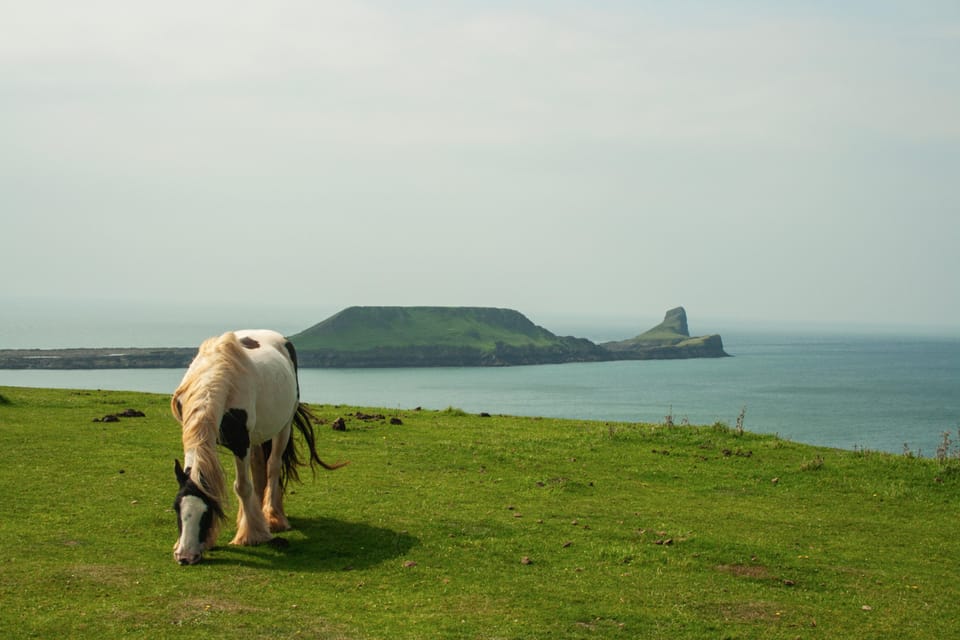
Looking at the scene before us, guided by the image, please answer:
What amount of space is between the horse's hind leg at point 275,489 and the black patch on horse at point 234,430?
1435 mm

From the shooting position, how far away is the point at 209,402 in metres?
9.62

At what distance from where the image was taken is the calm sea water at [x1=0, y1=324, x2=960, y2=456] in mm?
78375

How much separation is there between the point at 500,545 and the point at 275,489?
358 centimetres

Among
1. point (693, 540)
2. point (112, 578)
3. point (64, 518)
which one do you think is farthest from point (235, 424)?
point (693, 540)

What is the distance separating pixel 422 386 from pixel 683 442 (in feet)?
386

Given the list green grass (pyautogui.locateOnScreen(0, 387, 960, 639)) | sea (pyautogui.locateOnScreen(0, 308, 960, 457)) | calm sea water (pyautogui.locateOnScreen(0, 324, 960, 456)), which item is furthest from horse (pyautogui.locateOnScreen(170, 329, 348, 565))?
calm sea water (pyautogui.locateOnScreen(0, 324, 960, 456))

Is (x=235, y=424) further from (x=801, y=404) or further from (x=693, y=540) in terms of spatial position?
(x=801, y=404)

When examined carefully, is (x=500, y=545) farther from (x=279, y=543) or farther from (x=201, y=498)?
(x=201, y=498)

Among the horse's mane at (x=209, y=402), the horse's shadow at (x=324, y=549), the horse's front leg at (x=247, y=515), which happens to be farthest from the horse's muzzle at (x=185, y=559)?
the horse's front leg at (x=247, y=515)

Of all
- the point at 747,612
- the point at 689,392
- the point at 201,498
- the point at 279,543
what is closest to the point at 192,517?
the point at 201,498

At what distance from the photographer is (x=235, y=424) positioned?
10.1m

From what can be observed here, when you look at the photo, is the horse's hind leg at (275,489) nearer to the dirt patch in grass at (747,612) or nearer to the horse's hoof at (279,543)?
the horse's hoof at (279,543)

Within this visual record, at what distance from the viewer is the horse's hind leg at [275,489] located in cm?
1115

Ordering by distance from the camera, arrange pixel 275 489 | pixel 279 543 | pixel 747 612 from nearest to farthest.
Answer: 1. pixel 747 612
2. pixel 279 543
3. pixel 275 489
